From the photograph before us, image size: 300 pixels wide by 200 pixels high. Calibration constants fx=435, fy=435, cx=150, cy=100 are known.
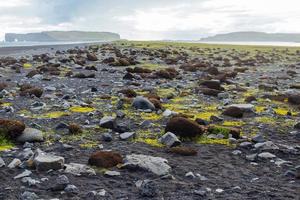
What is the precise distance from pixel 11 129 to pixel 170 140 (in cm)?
370

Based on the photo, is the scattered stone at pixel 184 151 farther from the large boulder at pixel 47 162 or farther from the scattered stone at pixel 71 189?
the scattered stone at pixel 71 189

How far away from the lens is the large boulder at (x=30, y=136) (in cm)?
1000

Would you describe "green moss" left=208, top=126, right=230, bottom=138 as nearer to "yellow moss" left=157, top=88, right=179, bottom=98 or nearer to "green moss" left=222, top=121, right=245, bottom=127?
"green moss" left=222, top=121, right=245, bottom=127

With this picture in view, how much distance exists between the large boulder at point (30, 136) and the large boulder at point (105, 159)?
194 cm

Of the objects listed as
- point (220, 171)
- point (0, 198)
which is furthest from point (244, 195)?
point (0, 198)

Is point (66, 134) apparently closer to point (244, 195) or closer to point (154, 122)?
point (154, 122)

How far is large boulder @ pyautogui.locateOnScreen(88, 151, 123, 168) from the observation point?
8.60 metres

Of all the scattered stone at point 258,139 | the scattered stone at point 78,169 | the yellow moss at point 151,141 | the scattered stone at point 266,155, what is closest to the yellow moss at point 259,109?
the scattered stone at point 258,139

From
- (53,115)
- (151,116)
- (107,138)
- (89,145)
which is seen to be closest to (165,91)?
(151,116)

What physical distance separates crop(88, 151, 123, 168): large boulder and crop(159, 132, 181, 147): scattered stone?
1.81 metres

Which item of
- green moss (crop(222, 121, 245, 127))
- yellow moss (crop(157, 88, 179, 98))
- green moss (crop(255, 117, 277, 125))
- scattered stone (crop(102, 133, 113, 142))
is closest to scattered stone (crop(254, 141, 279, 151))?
green moss (crop(222, 121, 245, 127))

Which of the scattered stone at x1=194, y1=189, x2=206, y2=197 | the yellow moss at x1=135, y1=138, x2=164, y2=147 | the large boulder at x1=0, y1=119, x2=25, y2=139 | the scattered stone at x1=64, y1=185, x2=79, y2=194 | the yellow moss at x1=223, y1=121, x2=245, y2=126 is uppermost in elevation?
the large boulder at x1=0, y1=119, x2=25, y2=139

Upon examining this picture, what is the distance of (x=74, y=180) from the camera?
7723mm

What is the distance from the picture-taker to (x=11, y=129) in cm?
1000
